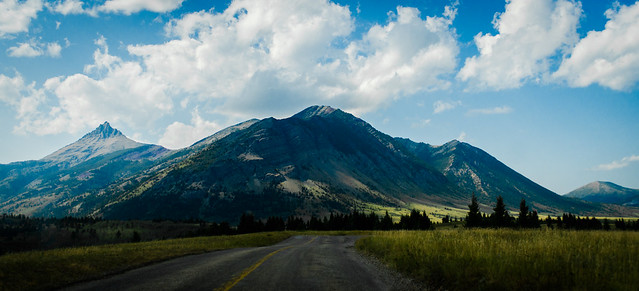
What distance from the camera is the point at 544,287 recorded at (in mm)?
7914

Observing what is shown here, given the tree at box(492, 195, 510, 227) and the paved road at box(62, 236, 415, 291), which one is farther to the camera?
the tree at box(492, 195, 510, 227)

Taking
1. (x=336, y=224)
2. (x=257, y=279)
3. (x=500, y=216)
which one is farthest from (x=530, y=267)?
(x=336, y=224)

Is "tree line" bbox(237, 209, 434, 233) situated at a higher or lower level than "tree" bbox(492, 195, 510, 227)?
lower

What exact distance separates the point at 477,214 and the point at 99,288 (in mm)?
89526

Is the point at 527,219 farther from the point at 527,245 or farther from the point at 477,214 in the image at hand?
the point at 527,245

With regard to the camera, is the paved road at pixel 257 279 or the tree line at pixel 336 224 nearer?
the paved road at pixel 257 279

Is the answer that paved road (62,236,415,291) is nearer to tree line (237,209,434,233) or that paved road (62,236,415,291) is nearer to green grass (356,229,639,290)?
green grass (356,229,639,290)

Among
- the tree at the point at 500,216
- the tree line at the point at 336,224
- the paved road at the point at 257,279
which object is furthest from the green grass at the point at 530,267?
the tree line at the point at 336,224

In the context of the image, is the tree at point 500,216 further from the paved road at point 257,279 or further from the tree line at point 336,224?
the paved road at point 257,279

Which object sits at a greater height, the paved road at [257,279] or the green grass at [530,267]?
the green grass at [530,267]

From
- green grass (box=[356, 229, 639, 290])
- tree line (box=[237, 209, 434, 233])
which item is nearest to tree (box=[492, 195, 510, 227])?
tree line (box=[237, 209, 434, 233])

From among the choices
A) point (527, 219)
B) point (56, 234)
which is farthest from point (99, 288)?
point (56, 234)

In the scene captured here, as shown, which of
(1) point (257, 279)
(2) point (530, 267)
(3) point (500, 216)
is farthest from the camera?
(3) point (500, 216)

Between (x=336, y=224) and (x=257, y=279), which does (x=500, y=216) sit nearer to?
(x=336, y=224)
